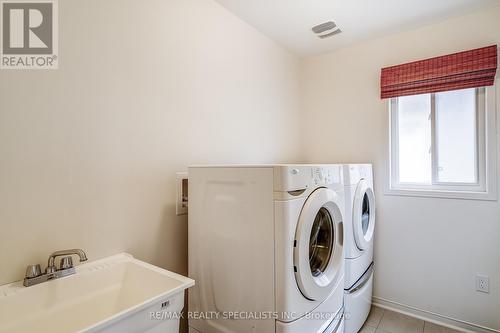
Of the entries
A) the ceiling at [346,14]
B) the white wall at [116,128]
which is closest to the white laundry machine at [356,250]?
the white wall at [116,128]

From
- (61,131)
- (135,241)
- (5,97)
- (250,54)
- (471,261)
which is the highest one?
(250,54)

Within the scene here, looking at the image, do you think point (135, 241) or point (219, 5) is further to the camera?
point (219, 5)

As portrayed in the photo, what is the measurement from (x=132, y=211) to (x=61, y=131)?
1.62ft

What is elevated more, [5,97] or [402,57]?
[402,57]

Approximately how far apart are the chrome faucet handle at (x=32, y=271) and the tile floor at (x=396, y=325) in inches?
83.4

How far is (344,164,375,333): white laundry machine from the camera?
171cm

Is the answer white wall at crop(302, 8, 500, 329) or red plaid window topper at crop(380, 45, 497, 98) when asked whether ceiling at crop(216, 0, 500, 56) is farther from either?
red plaid window topper at crop(380, 45, 497, 98)

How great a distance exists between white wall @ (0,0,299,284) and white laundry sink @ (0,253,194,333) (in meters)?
0.12

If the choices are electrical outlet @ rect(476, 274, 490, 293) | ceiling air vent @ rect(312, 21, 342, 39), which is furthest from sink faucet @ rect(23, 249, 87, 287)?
electrical outlet @ rect(476, 274, 490, 293)

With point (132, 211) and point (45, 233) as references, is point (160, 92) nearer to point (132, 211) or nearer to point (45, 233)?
point (132, 211)

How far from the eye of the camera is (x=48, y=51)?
3.46 ft

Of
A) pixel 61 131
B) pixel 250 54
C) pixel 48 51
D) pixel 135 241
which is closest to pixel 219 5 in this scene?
pixel 250 54

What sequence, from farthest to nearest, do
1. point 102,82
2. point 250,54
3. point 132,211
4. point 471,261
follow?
1. point 250,54
2. point 471,261
3. point 132,211
4. point 102,82

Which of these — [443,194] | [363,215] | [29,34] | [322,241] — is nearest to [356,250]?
[363,215]
